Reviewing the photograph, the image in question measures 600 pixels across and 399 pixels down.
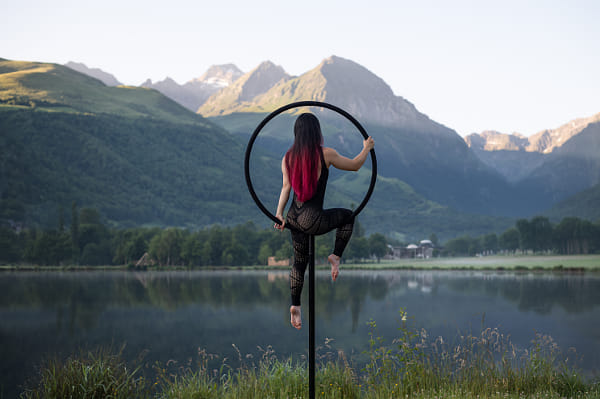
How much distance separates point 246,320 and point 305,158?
125 ft

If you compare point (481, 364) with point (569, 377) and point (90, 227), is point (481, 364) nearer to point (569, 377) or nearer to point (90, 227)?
point (569, 377)

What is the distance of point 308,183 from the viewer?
8.05 meters

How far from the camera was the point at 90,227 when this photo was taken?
6344 inches

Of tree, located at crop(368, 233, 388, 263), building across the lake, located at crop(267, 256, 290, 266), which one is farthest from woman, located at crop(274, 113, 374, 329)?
Answer: tree, located at crop(368, 233, 388, 263)

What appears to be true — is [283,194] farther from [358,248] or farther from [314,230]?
[358,248]

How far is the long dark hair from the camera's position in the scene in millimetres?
8070

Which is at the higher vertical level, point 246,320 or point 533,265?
point 533,265

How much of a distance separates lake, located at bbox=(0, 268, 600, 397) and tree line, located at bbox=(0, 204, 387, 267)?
67.4 metres


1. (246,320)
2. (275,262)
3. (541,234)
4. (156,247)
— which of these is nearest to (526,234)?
(541,234)

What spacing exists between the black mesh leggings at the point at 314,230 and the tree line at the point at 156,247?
117 m

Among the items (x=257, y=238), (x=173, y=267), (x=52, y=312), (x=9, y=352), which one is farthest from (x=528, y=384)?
(x=257, y=238)

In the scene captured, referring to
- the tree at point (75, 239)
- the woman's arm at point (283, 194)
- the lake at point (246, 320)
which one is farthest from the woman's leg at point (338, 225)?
the tree at point (75, 239)

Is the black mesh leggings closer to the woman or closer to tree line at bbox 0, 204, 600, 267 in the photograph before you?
the woman

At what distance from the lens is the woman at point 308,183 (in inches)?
318
